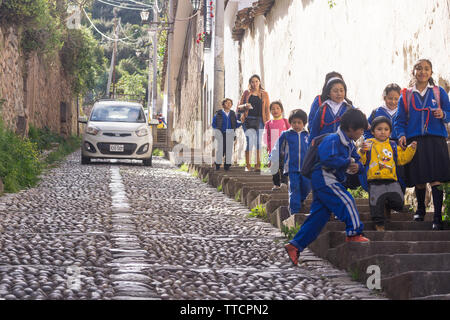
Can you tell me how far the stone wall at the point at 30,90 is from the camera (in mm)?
15289

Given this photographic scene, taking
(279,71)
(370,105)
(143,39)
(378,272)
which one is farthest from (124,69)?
(378,272)

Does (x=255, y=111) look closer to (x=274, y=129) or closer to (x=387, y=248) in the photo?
(x=274, y=129)

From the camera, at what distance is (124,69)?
68625 mm

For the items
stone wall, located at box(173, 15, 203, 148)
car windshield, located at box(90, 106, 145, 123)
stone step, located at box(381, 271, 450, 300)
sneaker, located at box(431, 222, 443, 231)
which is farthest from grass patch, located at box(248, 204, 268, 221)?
stone wall, located at box(173, 15, 203, 148)

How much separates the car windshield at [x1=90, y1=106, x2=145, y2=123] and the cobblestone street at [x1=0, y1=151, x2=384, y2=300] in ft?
26.4

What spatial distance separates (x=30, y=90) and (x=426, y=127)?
15440 mm

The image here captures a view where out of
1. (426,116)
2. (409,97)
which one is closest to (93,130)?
(409,97)

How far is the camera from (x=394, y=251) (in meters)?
4.86

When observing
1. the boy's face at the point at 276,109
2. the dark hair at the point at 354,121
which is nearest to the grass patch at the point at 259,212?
the boy's face at the point at 276,109

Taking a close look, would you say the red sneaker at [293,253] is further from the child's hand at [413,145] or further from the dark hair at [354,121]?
the child's hand at [413,145]

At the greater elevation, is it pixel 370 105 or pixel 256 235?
pixel 370 105

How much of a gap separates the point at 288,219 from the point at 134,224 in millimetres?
1511
